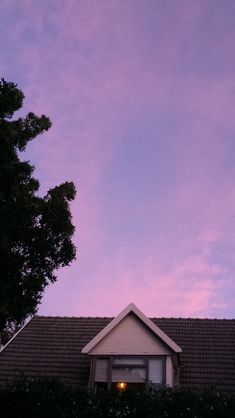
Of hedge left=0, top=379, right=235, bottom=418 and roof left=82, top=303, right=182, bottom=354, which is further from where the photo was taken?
roof left=82, top=303, right=182, bottom=354

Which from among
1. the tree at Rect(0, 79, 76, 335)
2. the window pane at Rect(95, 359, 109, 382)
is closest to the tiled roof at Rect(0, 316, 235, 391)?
the window pane at Rect(95, 359, 109, 382)

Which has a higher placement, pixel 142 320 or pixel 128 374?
pixel 142 320

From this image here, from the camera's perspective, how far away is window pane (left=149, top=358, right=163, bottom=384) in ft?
64.3

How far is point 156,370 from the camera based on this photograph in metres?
19.9

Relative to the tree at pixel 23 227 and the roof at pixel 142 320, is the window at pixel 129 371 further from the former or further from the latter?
the tree at pixel 23 227

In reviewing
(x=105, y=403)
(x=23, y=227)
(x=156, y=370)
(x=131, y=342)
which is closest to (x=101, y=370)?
(x=131, y=342)

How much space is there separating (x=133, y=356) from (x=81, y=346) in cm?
371

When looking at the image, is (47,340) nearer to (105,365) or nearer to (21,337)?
(21,337)

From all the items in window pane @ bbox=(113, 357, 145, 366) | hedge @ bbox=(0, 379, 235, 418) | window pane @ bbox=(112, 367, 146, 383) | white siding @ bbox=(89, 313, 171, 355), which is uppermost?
white siding @ bbox=(89, 313, 171, 355)

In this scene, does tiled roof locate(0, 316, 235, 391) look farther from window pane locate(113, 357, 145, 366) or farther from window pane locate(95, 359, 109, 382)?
window pane locate(113, 357, 145, 366)

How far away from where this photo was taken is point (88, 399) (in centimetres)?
1415

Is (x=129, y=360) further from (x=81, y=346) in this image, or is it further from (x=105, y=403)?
(x=105, y=403)

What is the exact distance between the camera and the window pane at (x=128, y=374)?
64.6 feet

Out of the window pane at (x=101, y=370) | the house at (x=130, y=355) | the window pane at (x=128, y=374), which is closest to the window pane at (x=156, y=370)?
the house at (x=130, y=355)
